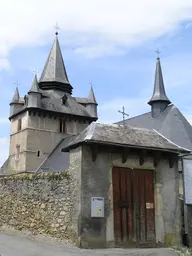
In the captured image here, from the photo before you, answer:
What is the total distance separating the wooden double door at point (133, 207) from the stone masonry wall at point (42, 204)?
1.50m

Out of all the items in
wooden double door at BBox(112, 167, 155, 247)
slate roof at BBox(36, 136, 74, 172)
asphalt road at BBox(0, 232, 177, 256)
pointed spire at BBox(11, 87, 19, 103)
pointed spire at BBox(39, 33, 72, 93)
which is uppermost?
pointed spire at BBox(39, 33, 72, 93)

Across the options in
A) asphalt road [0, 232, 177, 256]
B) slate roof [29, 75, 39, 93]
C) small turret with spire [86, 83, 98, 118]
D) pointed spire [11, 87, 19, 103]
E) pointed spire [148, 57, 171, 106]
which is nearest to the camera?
asphalt road [0, 232, 177, 256]

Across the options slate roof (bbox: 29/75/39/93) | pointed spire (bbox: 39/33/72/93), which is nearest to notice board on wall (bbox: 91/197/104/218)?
slate roof (bbox: 29/75/39/93)

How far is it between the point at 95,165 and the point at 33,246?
3121 mm

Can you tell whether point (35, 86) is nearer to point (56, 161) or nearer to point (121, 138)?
point (56, 161)

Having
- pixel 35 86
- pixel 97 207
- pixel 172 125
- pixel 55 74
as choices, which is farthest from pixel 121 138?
pixel 55 74

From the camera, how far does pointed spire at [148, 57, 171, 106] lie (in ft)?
105

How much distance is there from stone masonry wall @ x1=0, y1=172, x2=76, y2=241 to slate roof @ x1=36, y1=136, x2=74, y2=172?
17694 millimetres

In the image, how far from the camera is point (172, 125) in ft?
90.7

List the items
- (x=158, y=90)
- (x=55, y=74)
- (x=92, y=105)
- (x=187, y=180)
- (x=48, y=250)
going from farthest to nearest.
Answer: (x=55, y=74) → (x=92, y=105) → (x=158, y=90) → (x=187, y=180) → (x=48, y=250)

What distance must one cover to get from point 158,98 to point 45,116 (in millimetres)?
14144

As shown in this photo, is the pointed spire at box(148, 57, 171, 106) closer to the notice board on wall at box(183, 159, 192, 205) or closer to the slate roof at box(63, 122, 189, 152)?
the slate roof at box(63, 122, 189, 152)

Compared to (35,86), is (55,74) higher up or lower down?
higher up

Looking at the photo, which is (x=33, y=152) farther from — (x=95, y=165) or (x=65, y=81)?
(x=95, y=165)
